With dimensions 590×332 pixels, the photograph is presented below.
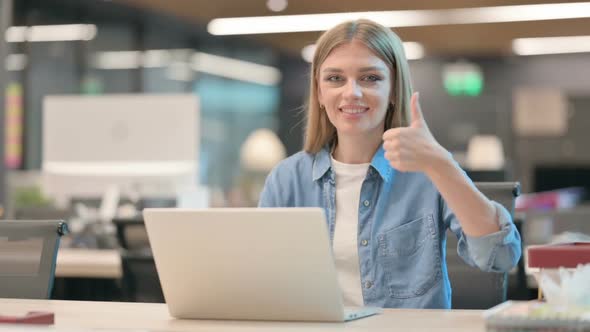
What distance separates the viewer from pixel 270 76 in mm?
14602

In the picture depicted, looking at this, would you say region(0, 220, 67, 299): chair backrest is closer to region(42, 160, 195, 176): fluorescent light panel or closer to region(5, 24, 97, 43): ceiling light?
region(42, 160, 195, 176): fluorescent light panel

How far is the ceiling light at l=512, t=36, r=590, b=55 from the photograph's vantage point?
39.5ft

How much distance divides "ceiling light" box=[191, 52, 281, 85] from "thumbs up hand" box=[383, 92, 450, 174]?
10885mm

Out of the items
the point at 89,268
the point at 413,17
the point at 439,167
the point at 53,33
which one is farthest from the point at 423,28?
the point at 439,167

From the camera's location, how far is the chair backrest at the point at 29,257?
7.88 ft

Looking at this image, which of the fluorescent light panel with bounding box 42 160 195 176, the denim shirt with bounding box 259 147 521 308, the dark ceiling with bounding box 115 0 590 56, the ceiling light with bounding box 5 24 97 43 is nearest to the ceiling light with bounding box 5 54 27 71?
the ceiling light with bounding box 5 24 97 43

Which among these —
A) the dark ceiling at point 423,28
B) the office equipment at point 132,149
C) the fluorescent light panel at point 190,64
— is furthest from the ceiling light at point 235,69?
the office equipment at point 132,149

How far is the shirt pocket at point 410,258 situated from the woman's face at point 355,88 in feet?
0.87

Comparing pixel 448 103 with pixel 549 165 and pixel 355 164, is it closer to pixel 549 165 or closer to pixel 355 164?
pixel 549 165

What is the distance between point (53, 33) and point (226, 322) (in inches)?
350

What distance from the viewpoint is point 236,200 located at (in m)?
7.85

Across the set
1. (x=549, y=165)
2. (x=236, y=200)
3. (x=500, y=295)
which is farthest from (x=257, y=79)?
(x=500, y=295)

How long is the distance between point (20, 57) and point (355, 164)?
806 centimetres

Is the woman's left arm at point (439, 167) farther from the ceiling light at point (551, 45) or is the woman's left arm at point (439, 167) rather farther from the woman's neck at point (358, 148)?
the ceiling light at point (551, 45)
